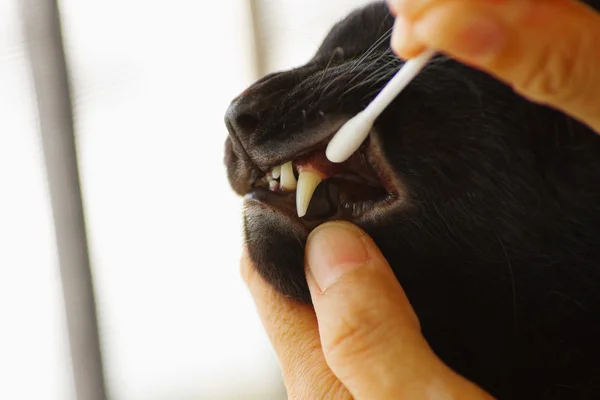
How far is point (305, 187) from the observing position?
53cm

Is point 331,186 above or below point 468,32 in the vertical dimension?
below

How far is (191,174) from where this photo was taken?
1.46 meters

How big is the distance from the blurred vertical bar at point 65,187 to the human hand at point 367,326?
3.03 feet

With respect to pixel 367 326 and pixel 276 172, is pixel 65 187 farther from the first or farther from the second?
pixel 367 326

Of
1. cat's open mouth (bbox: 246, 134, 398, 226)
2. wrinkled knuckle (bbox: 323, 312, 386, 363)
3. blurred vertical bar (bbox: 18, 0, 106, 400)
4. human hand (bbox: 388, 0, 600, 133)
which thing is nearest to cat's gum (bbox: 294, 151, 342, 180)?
cat's open mouth (bbox: 246, 134, 398, 226)

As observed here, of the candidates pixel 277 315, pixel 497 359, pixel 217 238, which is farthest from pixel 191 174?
pixel 497 359

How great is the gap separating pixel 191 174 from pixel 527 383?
3.40 ft

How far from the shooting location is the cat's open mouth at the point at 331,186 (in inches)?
21.1

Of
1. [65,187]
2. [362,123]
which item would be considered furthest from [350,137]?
[65,187]

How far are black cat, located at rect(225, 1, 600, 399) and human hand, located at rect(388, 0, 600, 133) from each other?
7.7 inches

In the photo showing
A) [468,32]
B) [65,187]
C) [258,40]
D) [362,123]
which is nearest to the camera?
[468,32]

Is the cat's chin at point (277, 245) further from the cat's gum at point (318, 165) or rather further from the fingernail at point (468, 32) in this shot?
the fingernail at point (468, 32)

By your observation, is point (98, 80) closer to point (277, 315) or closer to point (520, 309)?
point (277, 315)

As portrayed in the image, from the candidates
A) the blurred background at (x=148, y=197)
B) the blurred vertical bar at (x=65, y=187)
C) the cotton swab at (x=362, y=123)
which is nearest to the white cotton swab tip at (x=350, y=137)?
the cotton swab at (x=362, y=123)
